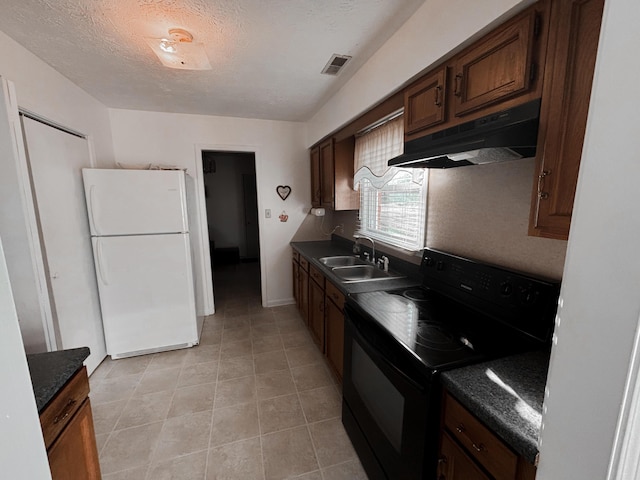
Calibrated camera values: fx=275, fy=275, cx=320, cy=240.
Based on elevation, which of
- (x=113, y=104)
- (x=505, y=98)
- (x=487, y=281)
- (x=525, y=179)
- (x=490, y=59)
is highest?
(x=113, y=104)

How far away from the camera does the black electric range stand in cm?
103

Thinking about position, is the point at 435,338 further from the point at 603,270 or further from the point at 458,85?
the point at 458,85

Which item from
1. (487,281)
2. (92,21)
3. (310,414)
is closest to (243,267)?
(310,414)

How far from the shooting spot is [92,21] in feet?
4.89

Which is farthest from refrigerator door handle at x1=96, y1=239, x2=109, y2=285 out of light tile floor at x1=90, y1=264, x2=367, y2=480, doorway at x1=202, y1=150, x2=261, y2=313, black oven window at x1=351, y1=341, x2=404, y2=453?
doorway at x1=202, y1=150, x2=261, y2=313

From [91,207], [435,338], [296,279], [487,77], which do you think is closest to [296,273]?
[296,279]

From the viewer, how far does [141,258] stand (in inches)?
98.6

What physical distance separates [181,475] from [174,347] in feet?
4.71

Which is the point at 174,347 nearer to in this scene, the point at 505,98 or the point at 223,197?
the point at 505,98

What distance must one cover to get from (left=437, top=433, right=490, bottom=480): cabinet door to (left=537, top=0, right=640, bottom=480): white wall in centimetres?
51

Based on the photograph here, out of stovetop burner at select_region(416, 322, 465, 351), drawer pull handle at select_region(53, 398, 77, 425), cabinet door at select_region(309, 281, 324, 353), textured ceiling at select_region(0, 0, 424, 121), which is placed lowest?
cabinet door at select_region(309, 281, 324, 353)

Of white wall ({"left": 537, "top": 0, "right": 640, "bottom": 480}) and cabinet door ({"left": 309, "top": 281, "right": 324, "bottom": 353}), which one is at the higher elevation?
white wall ({"left": 537, "top": 0, "right": 640, "bottom": 480})

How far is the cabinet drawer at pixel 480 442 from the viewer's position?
74 centimetres

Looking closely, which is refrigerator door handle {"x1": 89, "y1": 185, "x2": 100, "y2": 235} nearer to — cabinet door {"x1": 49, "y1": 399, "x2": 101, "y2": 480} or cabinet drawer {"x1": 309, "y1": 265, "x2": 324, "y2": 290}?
cabinet door {"x1": 49, "y1": 399, "x2": 101, "y2": 480}
